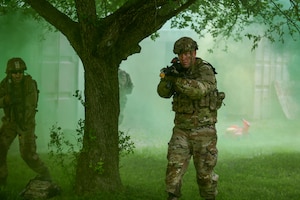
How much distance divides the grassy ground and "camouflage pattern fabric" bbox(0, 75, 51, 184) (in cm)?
52

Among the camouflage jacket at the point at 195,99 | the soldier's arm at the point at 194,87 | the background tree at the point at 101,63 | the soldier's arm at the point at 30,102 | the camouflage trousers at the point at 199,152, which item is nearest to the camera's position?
the soldier's arm at the point at 194,87

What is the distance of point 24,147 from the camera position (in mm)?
6934

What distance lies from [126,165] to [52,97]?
11.3 feet

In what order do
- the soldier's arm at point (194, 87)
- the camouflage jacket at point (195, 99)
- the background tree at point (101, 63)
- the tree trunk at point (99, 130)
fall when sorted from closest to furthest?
the soldier's arm at point (194, 87)
the camouflage jacket at point (195, 99)
the background tree at point (101, 63)
the tree trunk at point (99, 130)

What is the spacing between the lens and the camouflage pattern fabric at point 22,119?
6.95 m

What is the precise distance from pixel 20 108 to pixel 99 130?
1.39 m

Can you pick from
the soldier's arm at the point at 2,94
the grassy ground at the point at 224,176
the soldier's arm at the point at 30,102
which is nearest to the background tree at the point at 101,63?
the grassy ground at the point at 224,176

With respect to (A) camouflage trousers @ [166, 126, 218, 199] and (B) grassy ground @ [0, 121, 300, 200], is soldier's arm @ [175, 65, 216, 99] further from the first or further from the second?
(B) grassy ground @ [0, 121, 300, 200]

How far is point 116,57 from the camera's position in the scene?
20.9 feet

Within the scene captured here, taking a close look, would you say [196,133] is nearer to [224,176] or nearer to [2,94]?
[2,94]

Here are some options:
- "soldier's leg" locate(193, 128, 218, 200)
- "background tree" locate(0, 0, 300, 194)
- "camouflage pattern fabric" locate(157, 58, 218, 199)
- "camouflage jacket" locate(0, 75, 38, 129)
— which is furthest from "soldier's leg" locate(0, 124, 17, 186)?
"soldier's leg" locate(193, 128, 218, 200)

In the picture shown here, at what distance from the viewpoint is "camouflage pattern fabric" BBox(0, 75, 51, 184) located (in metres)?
6.95

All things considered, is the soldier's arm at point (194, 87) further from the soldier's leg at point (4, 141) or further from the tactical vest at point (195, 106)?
the soldier's leg at point (4, 141)

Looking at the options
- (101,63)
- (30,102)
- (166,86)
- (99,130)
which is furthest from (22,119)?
(166,86)
